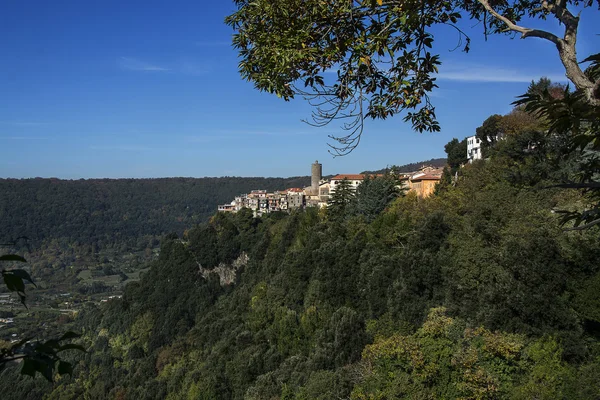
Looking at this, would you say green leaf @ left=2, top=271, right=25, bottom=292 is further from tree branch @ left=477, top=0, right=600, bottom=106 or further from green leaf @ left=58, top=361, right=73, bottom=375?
tree branch @ left=477, top=0, right=600, bottom=106

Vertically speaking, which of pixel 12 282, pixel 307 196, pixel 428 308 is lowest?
pixel 428 308

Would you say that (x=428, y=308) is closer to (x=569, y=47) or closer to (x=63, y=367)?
(x=569, y=47)

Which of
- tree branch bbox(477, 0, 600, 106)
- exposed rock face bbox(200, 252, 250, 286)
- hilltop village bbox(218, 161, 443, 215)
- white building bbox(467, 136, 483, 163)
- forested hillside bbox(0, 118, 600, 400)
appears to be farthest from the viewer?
hilltop village bbox(218, 161, 443, 215)

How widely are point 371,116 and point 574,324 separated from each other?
38.1ft

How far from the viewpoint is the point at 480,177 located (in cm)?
2477

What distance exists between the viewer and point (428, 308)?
20.0 metres

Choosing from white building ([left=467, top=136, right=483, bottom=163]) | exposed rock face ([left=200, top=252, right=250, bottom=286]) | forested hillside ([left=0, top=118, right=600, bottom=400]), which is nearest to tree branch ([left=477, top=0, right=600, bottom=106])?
forested hillside ([left=0, top=118, right=600, bottom=400])

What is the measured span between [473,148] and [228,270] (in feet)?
111

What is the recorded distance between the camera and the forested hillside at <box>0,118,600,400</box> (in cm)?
1348

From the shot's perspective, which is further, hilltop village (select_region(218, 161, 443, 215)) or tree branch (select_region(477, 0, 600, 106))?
hilltop village (select_region(218, 161, 443, 215))

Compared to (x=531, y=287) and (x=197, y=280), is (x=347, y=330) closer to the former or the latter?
(x=531, y=287)

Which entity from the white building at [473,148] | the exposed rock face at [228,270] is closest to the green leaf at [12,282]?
the white building at [473,148]

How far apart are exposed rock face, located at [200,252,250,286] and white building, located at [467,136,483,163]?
2976 cm

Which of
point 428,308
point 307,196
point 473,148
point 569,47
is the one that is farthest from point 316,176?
point 569,47
